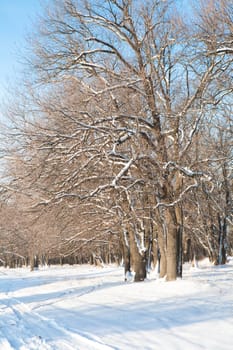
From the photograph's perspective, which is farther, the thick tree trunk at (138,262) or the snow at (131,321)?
the thick tree trunk at (138,262)

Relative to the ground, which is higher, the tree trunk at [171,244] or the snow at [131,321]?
the tree trunk at [171,244]

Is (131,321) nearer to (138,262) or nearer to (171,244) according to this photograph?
(171,244)

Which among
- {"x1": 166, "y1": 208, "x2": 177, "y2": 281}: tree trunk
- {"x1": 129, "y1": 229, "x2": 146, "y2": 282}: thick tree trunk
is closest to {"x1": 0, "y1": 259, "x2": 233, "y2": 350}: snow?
{"x1": 166, "y1": 208, "x2": 177, "y2": 281}: tree trunk

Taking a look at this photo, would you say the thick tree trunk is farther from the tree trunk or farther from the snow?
the snow

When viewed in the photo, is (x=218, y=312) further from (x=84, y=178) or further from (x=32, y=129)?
(x=32, y=129)

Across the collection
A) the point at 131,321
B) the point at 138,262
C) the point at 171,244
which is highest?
the point at 171,244

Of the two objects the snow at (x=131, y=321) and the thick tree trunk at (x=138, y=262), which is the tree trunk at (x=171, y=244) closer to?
the snow at (x=131, y=321)

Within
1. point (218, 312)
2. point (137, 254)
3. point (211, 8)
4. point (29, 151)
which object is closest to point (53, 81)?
point (29, 151)

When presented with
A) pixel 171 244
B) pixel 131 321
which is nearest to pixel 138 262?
pixel 171 244

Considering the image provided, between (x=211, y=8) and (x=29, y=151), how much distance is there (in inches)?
298

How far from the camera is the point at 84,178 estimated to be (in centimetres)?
1560

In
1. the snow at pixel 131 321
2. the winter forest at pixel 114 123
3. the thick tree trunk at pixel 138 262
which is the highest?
the winter forest at pixel 114 123

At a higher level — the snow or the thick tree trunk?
the thick tree trunk

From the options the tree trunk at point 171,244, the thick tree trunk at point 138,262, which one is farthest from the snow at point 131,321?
the thick tree trunk at point 138,262
